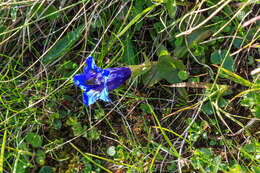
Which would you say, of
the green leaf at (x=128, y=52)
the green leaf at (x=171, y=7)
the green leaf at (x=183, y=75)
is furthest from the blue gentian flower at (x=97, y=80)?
the green leaf at (x=171, y=7)

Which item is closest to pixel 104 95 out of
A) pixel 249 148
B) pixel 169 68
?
pixel 169 68

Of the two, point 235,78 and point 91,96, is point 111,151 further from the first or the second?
point 235,78

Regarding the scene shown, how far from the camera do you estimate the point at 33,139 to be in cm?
208

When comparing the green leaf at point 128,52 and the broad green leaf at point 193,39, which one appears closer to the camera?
the broad green leaf at point 193,39

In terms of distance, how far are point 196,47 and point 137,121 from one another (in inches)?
24.5

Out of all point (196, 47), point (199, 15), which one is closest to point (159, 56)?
point (196, 47)

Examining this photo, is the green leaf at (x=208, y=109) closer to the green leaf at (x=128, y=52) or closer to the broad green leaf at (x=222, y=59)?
the broad green leaf at (x=222, y=59)

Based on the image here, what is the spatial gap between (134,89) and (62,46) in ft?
1.92

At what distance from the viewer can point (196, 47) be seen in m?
1.89

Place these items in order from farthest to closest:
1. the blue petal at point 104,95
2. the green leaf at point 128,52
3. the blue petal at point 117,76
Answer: the green leaf at point 128,52 → the blue petal at point 117,76 → the blue petal at point 104,95

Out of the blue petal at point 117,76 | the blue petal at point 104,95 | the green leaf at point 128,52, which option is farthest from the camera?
the green leaf at point 128,52

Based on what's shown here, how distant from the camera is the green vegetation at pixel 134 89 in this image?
1.86 meters

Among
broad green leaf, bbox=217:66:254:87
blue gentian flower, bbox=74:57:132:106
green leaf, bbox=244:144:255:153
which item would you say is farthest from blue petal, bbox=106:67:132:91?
green leaf, bbox=244:144:255:153

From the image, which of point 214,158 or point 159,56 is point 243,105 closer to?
point 214,158
